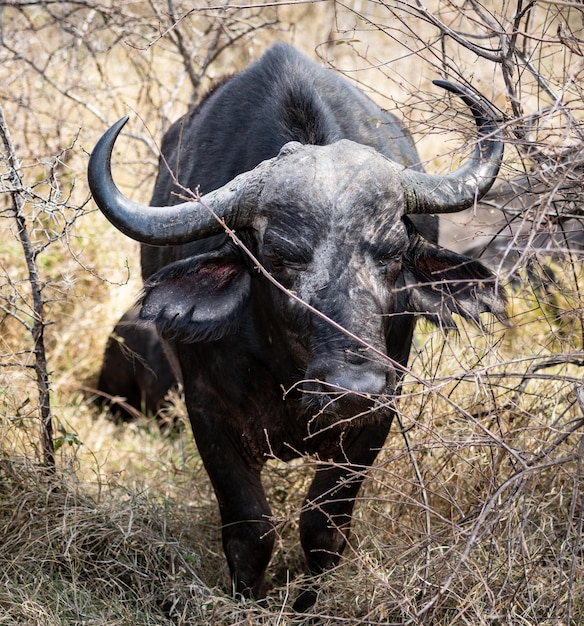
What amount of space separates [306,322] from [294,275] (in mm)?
179

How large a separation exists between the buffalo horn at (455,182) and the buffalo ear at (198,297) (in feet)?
2.47

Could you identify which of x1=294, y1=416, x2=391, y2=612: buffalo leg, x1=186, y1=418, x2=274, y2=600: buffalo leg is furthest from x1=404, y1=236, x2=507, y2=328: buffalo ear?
x1=186, y1=418, x2=274, y2=600: buffalo leg

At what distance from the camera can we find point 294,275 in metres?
3.43

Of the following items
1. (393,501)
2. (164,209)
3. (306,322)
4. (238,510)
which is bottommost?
(238,510)

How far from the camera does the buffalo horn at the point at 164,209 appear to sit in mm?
3506

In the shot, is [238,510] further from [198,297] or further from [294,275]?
[294,275]

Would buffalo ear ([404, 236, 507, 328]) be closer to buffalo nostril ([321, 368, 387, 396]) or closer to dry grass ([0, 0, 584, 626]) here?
dry grass ([0, 0, 584, 626])

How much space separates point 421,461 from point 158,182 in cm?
212

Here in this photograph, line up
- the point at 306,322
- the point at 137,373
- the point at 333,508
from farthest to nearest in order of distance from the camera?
the point at 137,373, the point at 333,508, the point at 306,322

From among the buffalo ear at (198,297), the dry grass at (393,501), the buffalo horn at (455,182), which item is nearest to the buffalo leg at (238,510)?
Result: the dry grass at (393,501)

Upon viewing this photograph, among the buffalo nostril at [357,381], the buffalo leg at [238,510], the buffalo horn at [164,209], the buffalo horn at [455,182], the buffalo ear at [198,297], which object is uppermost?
the buffalo horn at [455,182]

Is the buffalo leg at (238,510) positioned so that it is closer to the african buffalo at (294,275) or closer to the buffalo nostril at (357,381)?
the african buffalo at (294,275)

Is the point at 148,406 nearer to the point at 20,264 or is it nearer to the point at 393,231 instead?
the point at 20,264

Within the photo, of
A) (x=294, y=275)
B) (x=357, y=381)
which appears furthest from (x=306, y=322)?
(x=357, y=381)
